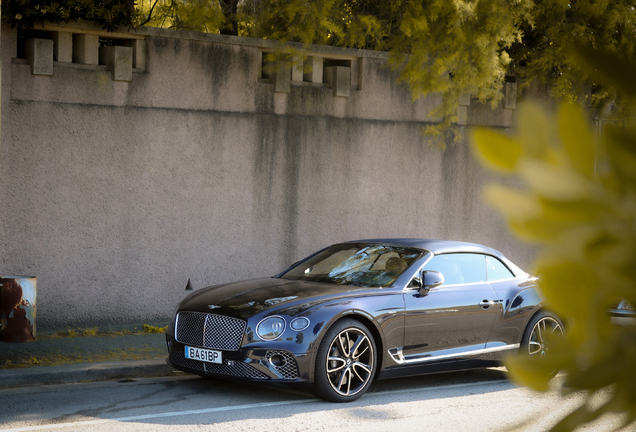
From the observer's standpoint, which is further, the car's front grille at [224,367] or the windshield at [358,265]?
the windshield at [358,265]

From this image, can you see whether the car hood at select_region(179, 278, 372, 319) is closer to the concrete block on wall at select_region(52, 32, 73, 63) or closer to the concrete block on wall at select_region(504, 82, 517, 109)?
the concrete block on wall at select_region(52, 32, 73, 63)

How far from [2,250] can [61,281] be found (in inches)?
32.1

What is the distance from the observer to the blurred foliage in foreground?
0.52 meters

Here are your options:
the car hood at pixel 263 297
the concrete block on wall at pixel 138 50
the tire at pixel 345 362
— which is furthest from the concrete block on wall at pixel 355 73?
the tire at pixel 345 362

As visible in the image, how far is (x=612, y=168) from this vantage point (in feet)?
1.73

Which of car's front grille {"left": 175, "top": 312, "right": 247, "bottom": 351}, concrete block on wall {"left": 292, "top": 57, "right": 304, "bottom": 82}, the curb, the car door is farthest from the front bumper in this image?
concrete block on wall {"left": 292, "top": 57, "right": 304, "bottom": 82}

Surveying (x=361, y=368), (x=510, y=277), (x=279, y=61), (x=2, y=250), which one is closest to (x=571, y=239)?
(x=361, y=368)

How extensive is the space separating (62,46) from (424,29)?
490 cm

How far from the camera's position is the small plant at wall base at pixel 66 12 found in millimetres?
9539

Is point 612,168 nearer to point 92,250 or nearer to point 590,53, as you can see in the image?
point 590,53

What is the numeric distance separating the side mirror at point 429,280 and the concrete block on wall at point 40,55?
17.8 ft

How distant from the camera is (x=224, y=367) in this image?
7.16 m

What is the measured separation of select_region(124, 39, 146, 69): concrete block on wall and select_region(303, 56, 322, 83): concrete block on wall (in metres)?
2.44

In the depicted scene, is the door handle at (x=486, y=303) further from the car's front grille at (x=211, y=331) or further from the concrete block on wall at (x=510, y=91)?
the concrete block on wall at (x=510, y=91)
